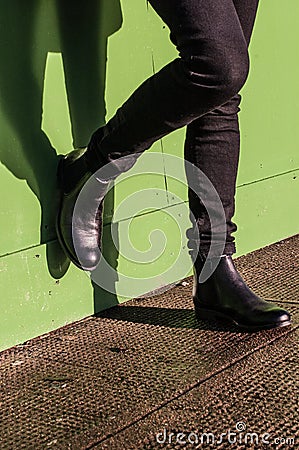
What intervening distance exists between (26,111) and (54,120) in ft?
0.37

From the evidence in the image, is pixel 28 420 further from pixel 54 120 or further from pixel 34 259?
pixel 54 120

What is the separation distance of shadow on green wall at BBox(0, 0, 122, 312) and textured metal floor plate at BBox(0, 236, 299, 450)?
0.99 ft

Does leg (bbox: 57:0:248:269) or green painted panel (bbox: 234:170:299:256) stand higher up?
leg (bbox: 57:0:248:269)

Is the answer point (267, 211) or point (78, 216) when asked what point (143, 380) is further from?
point (267, 211)

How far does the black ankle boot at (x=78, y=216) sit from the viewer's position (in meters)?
2.69

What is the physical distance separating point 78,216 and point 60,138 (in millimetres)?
259

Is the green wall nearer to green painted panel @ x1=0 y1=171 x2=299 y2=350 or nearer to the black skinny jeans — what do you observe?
green painted panel @ x1=0 y1=171 x2=299 y2=350

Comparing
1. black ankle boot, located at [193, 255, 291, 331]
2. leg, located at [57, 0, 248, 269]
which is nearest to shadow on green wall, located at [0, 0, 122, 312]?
leg, located at [57, 0, 248, 269]

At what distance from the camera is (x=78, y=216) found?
2709mm

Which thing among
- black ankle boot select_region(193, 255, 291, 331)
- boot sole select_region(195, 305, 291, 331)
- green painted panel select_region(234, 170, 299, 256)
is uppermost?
black ankle boot select_region(193, 255, 291, 331)

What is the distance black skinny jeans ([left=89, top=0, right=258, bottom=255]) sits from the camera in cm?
229

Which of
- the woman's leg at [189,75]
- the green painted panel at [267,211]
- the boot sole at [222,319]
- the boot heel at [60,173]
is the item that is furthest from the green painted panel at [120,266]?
the woman's leg at [189,75]

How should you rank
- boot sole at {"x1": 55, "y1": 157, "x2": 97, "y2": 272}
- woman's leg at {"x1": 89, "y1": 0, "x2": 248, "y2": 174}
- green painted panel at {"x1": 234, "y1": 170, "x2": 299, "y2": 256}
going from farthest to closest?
green painted panel at {"x1": 234, "y1": 170, "x2": 299, "y2": 256} < boot sole at {"x1": 55, "y1": 157, "x2": 97, "y2": 272} < woman's leg at {"x1": 89, "y1": 0, "x2": 248, "y2": 174}

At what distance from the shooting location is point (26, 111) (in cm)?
267
